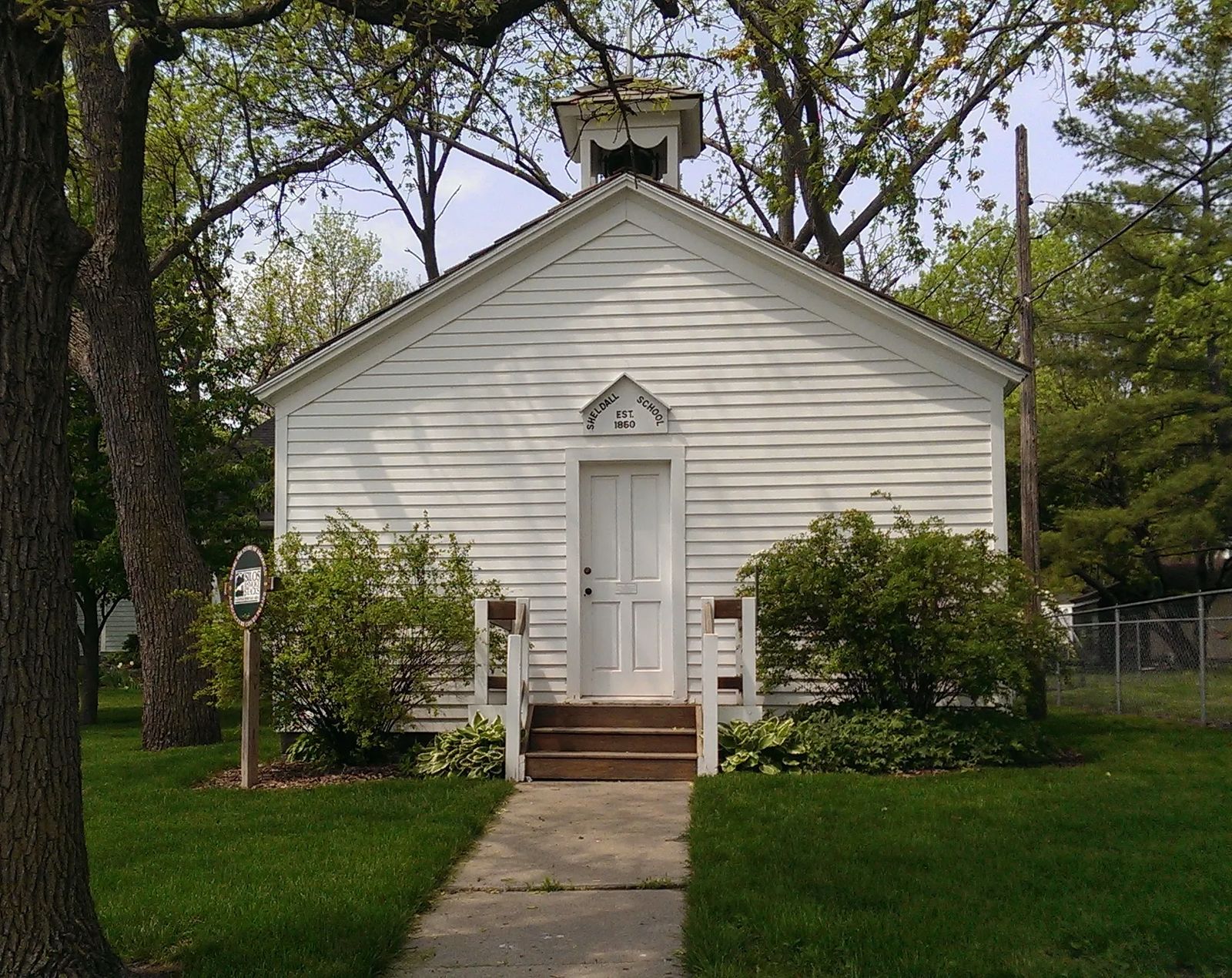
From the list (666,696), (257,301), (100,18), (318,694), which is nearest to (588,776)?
(666,696)

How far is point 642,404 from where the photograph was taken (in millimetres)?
11922

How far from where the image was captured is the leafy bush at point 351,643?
1028 cm

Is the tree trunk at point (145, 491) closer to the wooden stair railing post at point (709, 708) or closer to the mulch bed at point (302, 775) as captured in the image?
the mulch bed at point (302, 775)

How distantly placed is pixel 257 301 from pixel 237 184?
1466 centimetres

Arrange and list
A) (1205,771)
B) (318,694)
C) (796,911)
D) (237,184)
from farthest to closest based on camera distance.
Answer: (237,184) → (318,694) → (1205,771) → (796,911)

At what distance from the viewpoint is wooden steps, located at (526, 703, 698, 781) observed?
10195 millimetres

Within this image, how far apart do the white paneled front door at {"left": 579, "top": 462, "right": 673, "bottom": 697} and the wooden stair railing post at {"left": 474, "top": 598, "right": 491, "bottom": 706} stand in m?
1.24

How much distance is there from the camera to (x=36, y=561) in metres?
4.52

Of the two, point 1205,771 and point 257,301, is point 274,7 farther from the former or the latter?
point 257,301

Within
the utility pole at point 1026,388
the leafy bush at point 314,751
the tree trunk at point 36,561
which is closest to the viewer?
the tree trunk at point 36,561

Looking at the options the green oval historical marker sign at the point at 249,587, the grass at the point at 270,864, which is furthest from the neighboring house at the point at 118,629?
the green oval historical marker sign at the point at 249,587

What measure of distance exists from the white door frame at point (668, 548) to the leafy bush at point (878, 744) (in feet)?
4.07

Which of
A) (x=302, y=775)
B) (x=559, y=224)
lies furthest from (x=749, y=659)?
(x=559, y=224)

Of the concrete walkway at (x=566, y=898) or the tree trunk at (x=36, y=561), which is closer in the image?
the tree trunk at (x=36, y=561)
